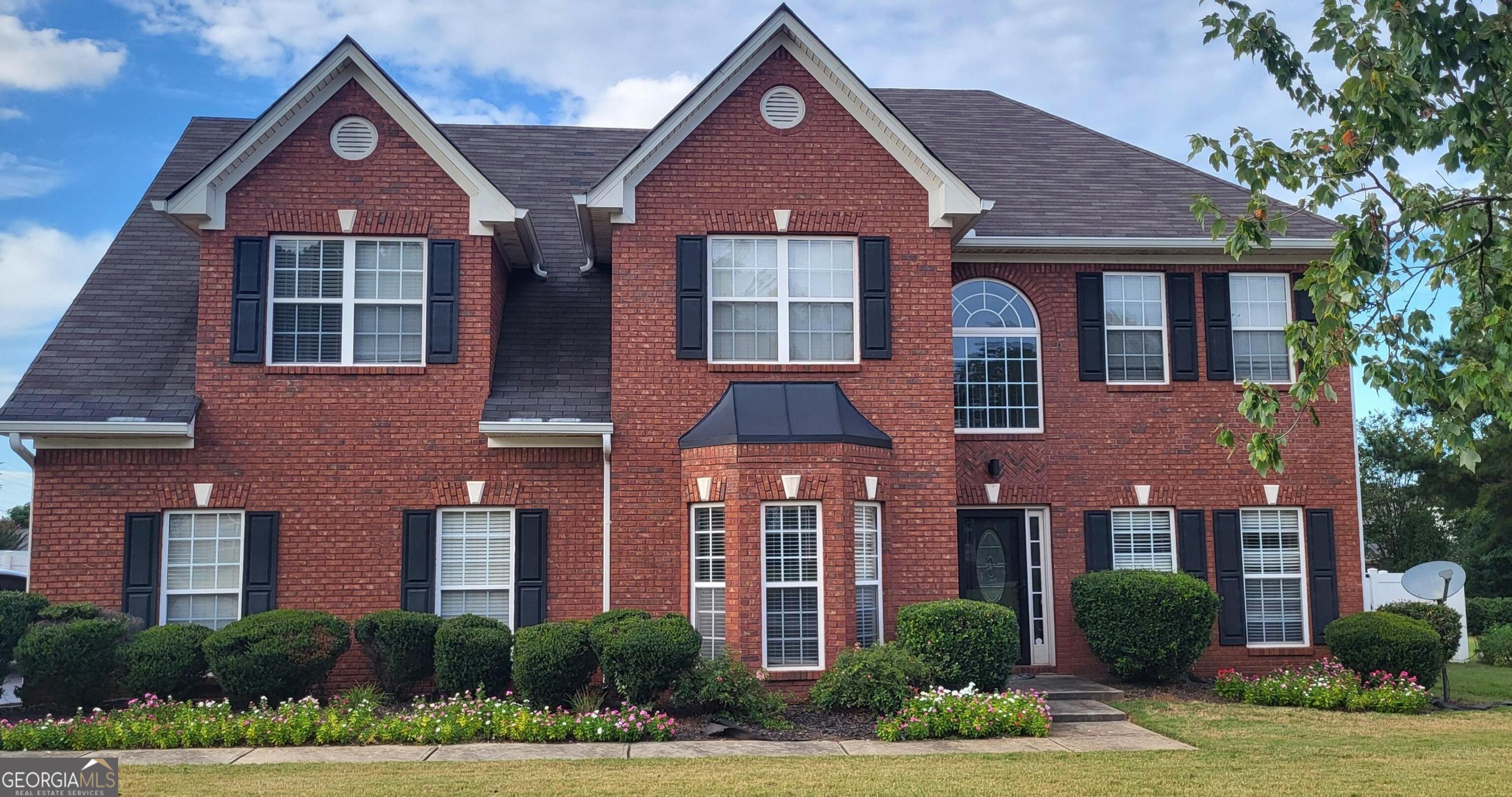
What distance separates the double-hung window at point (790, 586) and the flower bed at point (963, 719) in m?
1.53

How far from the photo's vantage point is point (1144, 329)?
15281mm

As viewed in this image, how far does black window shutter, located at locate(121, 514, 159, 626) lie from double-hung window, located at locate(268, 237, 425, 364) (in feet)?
7.51

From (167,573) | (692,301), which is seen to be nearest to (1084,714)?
(692,301)

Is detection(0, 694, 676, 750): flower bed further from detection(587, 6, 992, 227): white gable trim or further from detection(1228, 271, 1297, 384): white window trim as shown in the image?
detection(1228, 271, 1297, 384): white window trim

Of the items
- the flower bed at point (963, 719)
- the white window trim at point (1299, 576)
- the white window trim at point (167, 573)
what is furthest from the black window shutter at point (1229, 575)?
the white window trim at point (167, 573)

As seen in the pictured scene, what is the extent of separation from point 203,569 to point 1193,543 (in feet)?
39.1

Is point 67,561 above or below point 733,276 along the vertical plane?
below

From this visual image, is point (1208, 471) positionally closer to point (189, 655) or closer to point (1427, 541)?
point (189, 655)

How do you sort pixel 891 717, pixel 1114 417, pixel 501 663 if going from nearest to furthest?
pixel 891 717 → pixel 501 663 → pixel 1114 417

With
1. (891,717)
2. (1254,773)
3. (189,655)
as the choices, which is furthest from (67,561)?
(1254,773)

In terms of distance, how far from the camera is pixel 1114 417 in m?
15.1

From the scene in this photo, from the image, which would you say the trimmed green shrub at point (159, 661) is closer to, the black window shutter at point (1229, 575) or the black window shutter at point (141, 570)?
the black window shutter at point (141, 570)

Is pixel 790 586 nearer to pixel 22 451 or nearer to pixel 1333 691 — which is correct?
pixel 1333 691

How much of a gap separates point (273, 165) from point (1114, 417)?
10.7 m
